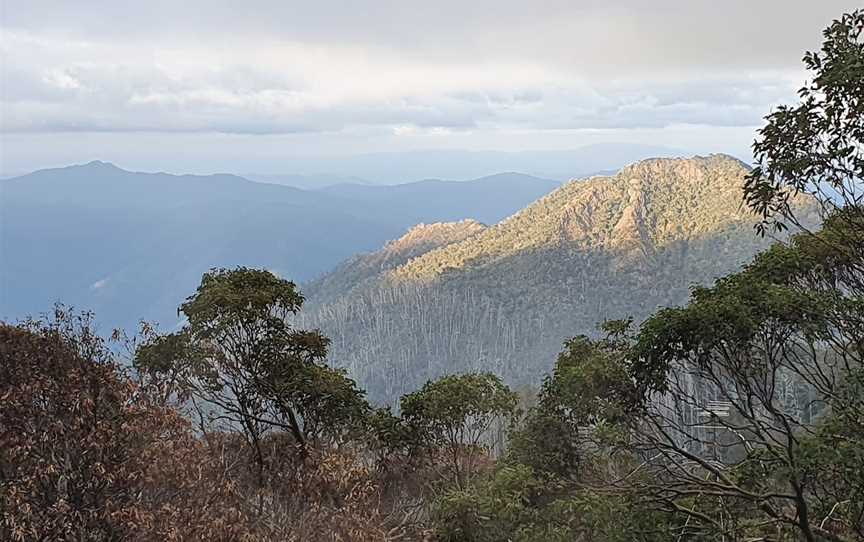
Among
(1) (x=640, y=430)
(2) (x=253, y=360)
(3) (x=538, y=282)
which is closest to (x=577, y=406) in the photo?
(1) (x=640, y=430)

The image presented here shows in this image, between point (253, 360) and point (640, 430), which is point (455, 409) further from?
point (640, 430)

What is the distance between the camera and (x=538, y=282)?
8588cm

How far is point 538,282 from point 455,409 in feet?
249

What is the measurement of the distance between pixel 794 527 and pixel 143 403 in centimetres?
580

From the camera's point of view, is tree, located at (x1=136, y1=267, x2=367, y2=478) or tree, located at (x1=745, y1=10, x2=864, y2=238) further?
tree, located at (x1=136, y1=267, x2=367, y2=478)

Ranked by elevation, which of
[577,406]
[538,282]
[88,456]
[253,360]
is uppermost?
[88,456]

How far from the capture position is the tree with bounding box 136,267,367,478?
9.99 m

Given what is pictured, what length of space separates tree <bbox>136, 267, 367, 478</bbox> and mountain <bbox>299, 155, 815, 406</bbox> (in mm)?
61765

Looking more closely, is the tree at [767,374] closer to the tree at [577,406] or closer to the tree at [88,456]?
the tree at [577,406]

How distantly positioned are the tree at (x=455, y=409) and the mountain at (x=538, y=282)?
60.8 meters

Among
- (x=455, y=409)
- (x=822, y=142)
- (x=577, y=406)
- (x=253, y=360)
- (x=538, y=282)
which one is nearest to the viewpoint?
(x=822, y=142)

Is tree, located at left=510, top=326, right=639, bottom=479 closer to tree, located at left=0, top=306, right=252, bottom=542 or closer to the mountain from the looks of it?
tree, located at left=0, top=306, right=252, bottom=542

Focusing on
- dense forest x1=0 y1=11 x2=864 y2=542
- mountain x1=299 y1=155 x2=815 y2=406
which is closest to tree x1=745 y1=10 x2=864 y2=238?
dense forest x1=0 y1=11 x2=864 y2=542

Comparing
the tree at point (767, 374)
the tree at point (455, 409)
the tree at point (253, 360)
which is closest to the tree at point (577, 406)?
the tree at point (767, 374)
